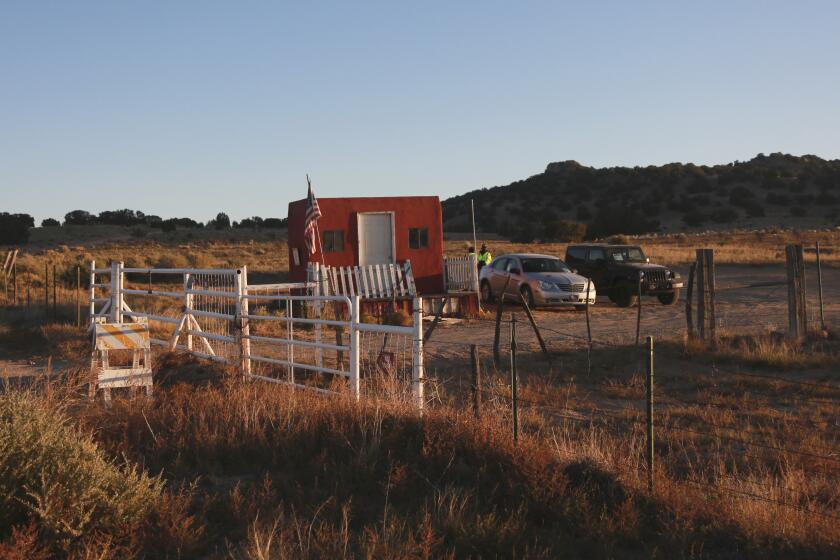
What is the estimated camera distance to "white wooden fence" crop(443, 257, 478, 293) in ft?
75.7

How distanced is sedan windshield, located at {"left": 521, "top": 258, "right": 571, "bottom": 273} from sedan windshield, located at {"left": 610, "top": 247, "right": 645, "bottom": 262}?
5.64ft

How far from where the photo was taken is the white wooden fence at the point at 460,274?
23.1 meters

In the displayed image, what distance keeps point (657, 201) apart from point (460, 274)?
224ft

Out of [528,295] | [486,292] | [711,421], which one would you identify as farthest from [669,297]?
[711,421]

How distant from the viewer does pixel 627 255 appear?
24.2m

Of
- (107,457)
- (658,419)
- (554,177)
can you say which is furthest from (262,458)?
(554,177)

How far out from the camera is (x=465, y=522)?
17.1 ft

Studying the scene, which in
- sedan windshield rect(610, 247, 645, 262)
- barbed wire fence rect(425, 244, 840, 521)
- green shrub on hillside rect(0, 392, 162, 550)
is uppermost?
sedan windshield rect(610, 247, 645, 262)

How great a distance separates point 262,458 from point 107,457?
117 cm

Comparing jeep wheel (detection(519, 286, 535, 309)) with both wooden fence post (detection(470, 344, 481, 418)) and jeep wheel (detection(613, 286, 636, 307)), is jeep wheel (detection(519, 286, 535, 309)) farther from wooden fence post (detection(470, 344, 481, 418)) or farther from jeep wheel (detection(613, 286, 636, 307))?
wooden fence post (detection(470, 344, 481, 418))

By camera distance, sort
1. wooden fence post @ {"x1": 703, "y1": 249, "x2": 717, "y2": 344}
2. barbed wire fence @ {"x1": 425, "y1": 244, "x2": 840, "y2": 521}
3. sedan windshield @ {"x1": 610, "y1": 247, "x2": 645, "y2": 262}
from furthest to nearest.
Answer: sedan windshield @ {"x1": 610, "y1": 247, "x2": 645, "y2": 262}, wooden fence post @ {"x1": 703, "y1": 249, "x2": 717, "y2": 344}, barbed wire fence @ {"x1": 425, "y1": 244, "x2": 840, "y2": 521}

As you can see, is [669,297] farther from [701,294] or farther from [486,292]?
[701,294]

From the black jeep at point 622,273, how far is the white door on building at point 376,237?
584 cm

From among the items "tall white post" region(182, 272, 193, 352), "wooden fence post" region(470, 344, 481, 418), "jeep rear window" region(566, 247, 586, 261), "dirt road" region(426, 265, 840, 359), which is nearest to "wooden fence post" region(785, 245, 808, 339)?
"dirt road" region(426, 265, 840, 359)
